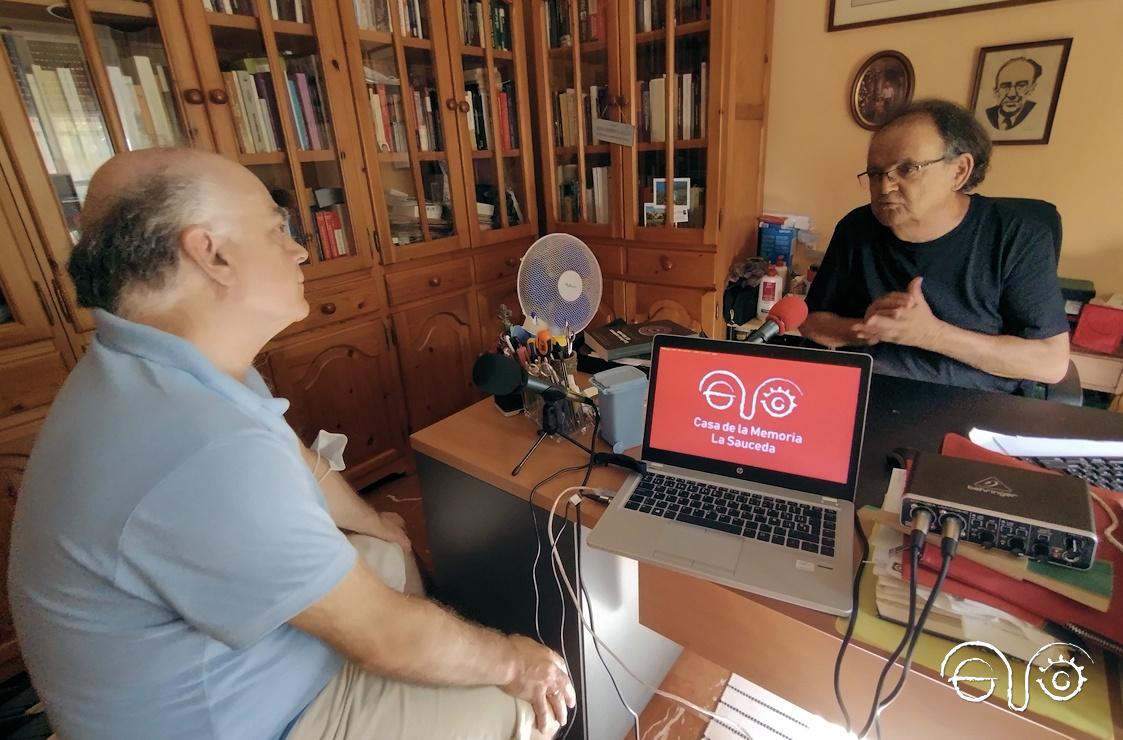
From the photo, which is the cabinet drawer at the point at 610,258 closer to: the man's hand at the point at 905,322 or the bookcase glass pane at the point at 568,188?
the bookcase glass pane at the point at 568,188

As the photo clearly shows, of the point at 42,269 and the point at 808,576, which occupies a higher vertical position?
the point at 42,269

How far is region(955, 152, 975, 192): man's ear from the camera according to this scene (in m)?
1.37

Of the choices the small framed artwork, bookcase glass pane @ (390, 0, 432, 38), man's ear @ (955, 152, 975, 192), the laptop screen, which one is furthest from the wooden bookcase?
the laptop screen

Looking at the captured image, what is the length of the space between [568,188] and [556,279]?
1319mm

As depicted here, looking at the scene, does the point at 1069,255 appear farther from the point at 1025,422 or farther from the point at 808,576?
the point at 808,576

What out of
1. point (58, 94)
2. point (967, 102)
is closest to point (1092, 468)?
point (967, 102)

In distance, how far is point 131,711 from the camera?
69 cm

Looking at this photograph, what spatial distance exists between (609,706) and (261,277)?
112 cm

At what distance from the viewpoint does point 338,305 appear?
6.68ft

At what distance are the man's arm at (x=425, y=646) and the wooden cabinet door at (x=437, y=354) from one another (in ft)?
5.10

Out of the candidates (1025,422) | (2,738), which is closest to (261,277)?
(1025,422)

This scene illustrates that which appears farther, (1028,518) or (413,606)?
(413,606)

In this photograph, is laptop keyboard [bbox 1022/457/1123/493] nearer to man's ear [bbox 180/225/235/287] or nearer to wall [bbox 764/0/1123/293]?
man's ear [bbox 180/225/235/287]

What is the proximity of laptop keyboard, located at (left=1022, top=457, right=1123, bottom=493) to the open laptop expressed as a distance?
0.34 m
